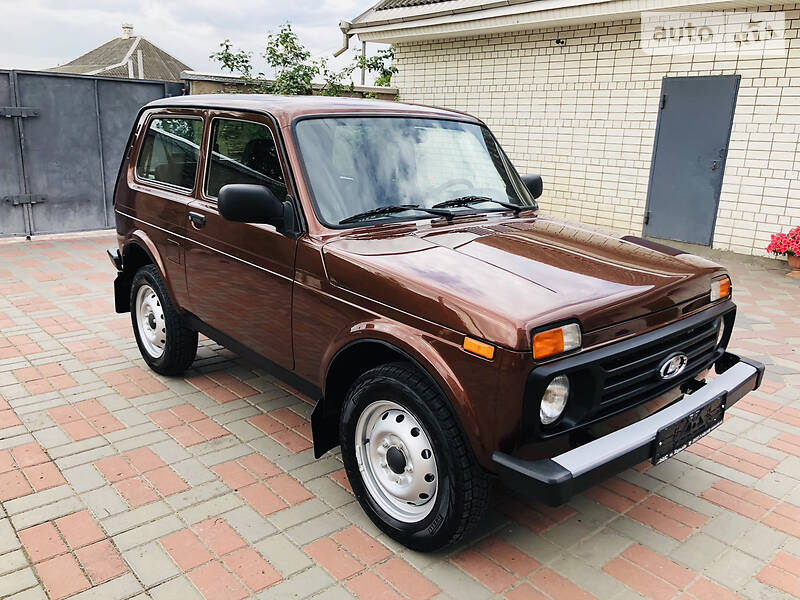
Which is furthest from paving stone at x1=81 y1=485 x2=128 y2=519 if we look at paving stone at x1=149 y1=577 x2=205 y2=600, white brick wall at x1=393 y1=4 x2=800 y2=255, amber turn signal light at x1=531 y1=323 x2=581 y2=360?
white brick wall at x1=393 y1=4 x2=800 y2=255

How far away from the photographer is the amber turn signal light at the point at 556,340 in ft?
7.98

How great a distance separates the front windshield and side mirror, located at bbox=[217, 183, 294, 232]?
7.1 inches

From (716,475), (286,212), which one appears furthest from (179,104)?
(716,475)

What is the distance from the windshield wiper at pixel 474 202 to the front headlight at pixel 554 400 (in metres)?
1.43

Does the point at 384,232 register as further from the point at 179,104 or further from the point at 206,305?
the point at 179,104

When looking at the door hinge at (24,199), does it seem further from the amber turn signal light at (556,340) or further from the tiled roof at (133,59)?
the tiled roof at (133,59)

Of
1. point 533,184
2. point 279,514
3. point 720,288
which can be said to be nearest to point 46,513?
point 279,514

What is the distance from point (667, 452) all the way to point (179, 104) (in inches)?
152

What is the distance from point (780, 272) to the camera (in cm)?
872

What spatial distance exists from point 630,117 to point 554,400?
9.00 m

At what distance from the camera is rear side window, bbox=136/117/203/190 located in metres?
4.38

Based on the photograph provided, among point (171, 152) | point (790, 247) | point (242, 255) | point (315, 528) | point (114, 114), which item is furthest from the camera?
point (114, 114)

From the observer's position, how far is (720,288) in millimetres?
3307

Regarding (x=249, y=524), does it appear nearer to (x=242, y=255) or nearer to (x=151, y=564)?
(x=151, y=564)
